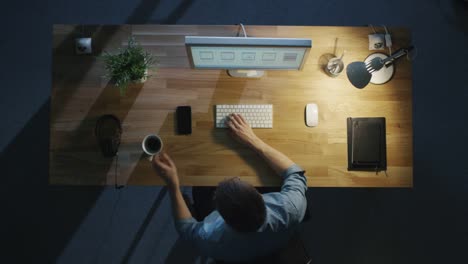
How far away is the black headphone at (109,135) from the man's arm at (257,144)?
54 cm

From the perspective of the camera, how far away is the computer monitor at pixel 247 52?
128 centimetres

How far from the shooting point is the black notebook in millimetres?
1714

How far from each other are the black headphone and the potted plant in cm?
15

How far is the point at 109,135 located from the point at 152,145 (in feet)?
0.72

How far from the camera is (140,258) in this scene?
2.36 m

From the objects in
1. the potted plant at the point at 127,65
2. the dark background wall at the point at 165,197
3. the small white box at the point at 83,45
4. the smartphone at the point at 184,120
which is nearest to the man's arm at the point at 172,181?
the smartphone at the point at 184,120

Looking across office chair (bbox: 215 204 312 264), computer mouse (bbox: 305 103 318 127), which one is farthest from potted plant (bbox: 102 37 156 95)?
office chair (bbox: 215 204 312 264)

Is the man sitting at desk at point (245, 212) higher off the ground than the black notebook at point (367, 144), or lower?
lower

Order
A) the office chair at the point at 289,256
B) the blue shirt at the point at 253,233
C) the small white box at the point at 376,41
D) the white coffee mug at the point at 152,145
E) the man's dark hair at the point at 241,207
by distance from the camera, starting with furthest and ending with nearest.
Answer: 1. the small white box at the point at 376,41
2. the white coffee mug at the point at 152,145
3. the office chair at the point at 289,256
4. the blue shirt at the point at 253,233
5. the man's dark hair at the point at 241,207

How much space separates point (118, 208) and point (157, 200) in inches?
10.6

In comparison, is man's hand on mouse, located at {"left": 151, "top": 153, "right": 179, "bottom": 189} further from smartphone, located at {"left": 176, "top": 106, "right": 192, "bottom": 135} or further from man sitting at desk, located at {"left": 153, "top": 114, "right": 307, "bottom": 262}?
smartphone, located at {"left": 176, "top": 106, "right": 192, "bottom": 135}

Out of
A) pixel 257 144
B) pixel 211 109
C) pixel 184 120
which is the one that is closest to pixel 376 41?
pixel 257 144

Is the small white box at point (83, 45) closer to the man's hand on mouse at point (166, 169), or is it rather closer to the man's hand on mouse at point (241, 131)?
the man's hand on mouse at point (166, 169)

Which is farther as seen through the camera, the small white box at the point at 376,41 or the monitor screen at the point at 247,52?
the small white box at the point at 376,41
